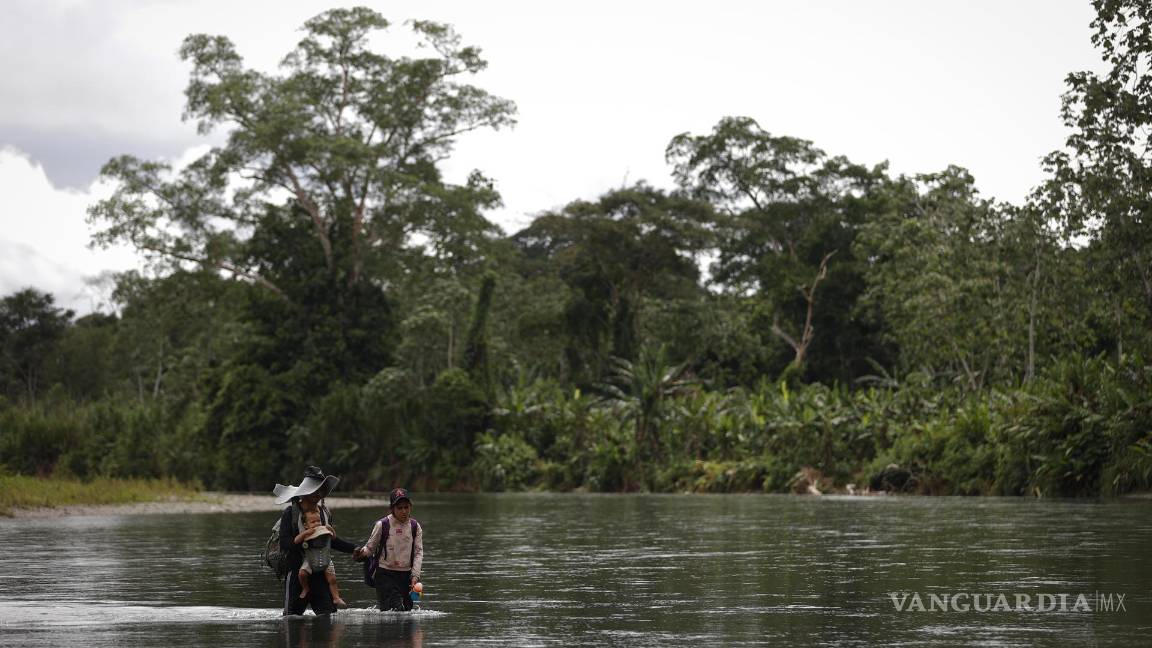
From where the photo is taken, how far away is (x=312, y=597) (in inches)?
456

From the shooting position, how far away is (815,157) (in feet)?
229

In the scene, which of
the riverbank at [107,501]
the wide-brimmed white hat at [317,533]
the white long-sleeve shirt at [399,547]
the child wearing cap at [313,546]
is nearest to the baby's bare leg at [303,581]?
the child wearing cap at [313,546]

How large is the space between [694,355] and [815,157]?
47.1 feet

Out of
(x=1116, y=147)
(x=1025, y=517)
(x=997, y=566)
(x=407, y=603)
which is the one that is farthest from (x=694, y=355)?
(x=407, y=603)

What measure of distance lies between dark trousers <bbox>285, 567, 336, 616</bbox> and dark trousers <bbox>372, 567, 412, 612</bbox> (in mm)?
461

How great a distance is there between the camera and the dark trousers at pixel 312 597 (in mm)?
11492

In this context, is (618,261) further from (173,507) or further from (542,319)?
(173,507)

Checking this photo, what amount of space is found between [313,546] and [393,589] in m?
0.97

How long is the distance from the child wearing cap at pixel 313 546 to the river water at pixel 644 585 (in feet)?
1.25

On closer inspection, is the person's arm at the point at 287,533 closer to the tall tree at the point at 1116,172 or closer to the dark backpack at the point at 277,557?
the dark backpack at the point at 277,557

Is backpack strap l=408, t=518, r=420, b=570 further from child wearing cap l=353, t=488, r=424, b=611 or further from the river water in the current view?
the river water

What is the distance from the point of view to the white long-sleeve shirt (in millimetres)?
11617

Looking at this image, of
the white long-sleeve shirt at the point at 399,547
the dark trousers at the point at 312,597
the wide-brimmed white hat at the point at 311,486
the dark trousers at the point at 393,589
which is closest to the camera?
the wide-brimmed white hat at the point at 311,486

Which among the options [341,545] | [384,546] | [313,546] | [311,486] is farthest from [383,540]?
[311,486]
